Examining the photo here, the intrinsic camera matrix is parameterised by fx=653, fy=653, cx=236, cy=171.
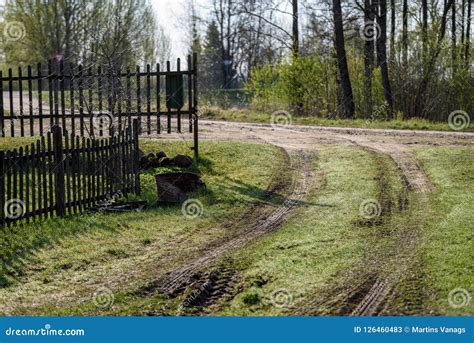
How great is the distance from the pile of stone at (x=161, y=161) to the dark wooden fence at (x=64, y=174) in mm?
2138

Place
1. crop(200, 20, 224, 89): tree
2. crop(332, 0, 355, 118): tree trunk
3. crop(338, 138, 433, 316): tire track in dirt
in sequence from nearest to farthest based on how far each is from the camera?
crop(338, 138, 433, 316): tire track in dirt < crop(332, 0, 355, 118): tree trunk < crop(200, 20, 224, 89): tree

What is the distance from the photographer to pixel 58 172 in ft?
42.1

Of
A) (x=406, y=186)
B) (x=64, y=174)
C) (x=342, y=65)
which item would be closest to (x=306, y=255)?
(x=406, y=186)

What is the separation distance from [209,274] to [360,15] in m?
27.7

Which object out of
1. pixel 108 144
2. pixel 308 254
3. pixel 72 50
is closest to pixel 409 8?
pixel 72 50

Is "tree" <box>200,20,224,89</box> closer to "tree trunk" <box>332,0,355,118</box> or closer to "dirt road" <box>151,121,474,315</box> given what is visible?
"tree trunk" <box>332,0,355,118</box>

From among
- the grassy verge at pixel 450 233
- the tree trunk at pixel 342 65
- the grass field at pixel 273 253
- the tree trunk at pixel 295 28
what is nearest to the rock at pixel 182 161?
the grass field at pixel 273 253

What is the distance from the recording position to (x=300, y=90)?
33000 millimetres

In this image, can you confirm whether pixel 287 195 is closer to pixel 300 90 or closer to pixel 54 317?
pixel 54 317

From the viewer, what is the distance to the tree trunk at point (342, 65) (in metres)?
31.1

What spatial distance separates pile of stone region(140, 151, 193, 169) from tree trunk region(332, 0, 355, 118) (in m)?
15.3

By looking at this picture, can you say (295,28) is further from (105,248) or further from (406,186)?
(105,248)

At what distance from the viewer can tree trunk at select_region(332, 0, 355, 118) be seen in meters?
31.1

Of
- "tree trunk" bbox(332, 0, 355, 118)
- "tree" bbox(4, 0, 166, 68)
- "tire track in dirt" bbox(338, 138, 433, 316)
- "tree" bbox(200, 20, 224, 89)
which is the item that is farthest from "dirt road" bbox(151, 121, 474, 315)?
"tree" bbox(200, 20, 224, 89)
